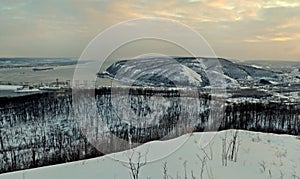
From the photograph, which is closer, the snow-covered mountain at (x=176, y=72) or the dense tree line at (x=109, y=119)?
the dense tree line at (x=109, y=119)

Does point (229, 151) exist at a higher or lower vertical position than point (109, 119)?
higher

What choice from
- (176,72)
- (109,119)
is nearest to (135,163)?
(109,119)

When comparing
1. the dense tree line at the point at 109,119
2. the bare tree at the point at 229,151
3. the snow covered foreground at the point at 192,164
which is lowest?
the dense tree line at the point at 109,119

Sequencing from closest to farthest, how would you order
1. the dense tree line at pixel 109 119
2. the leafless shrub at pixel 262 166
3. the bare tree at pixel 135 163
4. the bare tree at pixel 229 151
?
the bare tree at pixel 135 163 < the leafless shrub at pixel 262 166 < the bare tree at pixel 229 151 < the dense tree line at pixel 109 119

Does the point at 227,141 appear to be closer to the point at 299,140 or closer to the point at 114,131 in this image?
the point at 299,140

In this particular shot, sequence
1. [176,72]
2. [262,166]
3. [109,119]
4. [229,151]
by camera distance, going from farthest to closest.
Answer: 1. [176,72]
2. [109,119]
3. [229,151]
4. [262,166]

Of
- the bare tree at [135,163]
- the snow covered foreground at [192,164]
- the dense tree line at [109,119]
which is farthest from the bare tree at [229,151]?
the dense tree line at [109,119]

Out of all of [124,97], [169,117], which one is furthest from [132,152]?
[124,97]

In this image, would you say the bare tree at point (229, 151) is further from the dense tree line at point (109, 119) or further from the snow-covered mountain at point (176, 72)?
the snow-covered mountain at point (176, 72)

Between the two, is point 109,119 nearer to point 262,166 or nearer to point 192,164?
point 192,164
